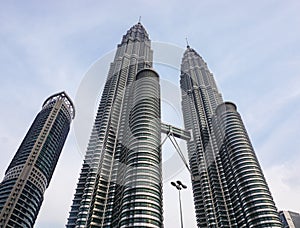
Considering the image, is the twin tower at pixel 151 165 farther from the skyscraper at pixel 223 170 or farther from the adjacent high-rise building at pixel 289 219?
the adjacent high-rise building at pixel 289 219

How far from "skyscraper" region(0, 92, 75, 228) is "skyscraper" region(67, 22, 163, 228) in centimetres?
3413

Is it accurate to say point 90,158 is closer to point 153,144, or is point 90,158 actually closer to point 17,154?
point 153,144

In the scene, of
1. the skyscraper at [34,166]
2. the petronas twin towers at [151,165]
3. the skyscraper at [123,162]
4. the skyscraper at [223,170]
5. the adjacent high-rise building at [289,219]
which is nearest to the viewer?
the skyscraper at [123,162]

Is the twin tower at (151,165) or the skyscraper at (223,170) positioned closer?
the twin tower at (151,165)

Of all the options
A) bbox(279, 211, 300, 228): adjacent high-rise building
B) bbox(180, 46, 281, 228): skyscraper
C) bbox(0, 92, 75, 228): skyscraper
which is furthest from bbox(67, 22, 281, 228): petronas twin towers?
bbox(279, 211, 300, 228): adjacent high-rise building

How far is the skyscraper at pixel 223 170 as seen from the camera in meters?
91.1

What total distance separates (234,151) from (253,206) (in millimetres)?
24708

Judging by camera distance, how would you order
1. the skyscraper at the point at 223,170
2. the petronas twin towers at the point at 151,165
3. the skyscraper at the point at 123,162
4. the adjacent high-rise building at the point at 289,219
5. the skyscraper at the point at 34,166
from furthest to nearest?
1. the adjacent high-rise building at the point at 289,219
2. the skyscraper at the point at 34,166
3. the skyscraper at the point at 223,170
4. the petronas twin towers at the point at 151,165
5. the skyscraper at the point at 123,162

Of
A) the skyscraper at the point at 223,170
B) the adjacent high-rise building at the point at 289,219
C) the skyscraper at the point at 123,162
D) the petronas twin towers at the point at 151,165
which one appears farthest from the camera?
the adjacent high-rise building at the point at 289,219

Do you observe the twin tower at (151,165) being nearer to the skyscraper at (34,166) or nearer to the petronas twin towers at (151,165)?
the petronas twin towers at (151,165)

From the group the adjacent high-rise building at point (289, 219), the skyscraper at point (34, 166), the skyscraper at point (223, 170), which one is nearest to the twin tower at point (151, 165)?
the skyscraper at point (223, 170)

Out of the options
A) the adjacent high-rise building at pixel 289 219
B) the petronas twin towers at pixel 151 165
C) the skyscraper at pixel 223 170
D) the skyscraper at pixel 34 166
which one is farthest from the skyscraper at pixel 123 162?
the adjacent high-rise building at pixel 289 219

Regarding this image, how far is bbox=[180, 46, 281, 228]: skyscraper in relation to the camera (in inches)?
3585

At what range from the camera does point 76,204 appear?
4016 inches
